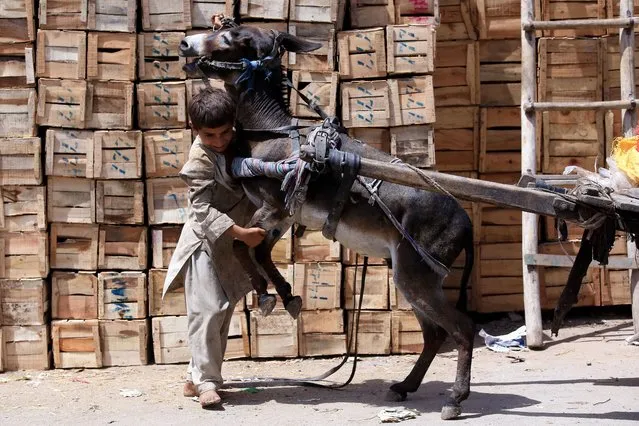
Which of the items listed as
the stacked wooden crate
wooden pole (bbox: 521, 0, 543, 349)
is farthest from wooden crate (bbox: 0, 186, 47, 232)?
wooden pole (bbox: 521, 0, 543, 349)

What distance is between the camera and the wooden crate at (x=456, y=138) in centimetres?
772

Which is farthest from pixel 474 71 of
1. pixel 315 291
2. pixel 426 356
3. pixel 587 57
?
pixel 426 356

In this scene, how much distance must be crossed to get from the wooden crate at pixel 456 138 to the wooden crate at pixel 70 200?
9.43ft

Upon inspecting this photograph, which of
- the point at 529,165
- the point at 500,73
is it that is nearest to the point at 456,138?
the point at 500,73

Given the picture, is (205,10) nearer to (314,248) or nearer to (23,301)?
(314,248)

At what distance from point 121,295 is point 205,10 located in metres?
2.22

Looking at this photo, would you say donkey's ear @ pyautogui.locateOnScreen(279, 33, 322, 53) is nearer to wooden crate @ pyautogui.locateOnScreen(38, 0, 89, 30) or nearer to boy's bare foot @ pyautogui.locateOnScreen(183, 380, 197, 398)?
wooden crate @ pyautogui.locateOnScreen(38, 0, 89, 30)

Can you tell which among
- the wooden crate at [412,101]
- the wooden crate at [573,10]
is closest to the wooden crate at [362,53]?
the wooden crate at [412,101]

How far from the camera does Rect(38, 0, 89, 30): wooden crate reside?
6.69m

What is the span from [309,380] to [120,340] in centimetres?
158

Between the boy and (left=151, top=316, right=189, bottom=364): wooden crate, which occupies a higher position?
the boy

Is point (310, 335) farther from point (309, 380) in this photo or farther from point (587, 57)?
point (587, 57)

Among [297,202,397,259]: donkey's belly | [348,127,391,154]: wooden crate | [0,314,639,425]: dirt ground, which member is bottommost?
[0,314,639,425]: dirt ground

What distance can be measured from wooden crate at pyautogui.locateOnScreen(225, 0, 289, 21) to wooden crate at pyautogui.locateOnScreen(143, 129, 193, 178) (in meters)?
0.97
